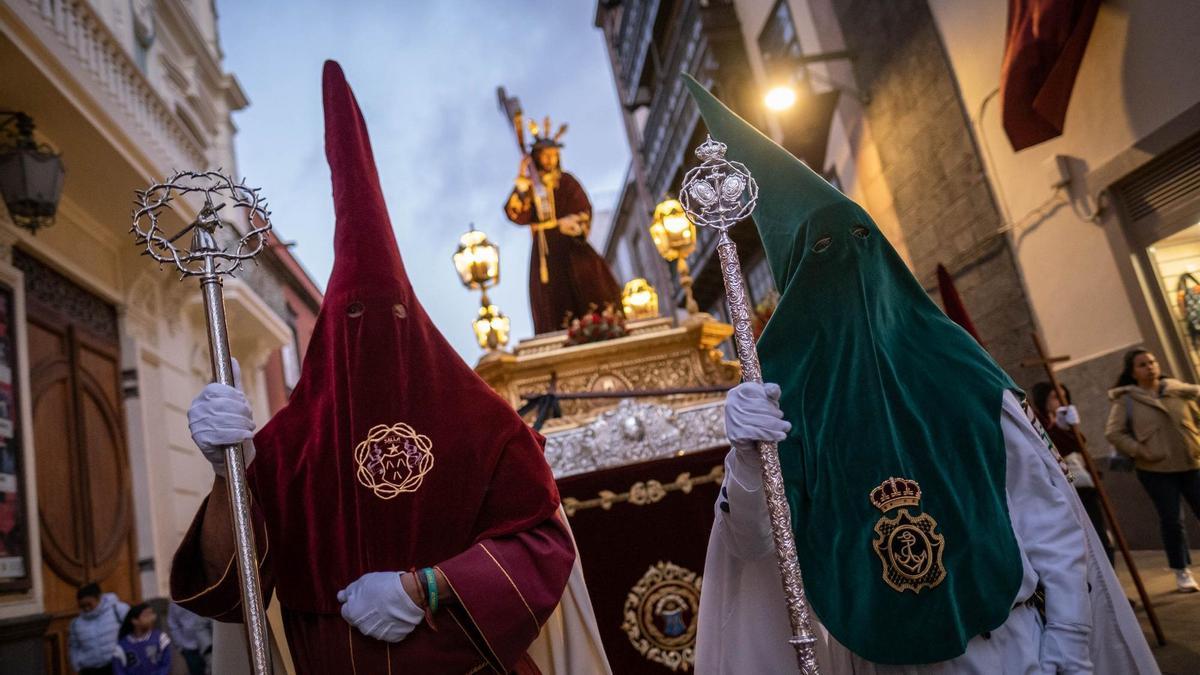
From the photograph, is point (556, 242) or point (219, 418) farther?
point (556, 242)

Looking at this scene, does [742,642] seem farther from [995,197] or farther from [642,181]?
[642,181]

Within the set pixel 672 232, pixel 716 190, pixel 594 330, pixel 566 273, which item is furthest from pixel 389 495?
pixel 566 273

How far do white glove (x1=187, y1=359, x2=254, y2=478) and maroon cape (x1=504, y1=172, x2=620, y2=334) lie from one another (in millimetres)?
4983

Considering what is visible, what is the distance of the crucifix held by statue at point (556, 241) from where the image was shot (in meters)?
7.18

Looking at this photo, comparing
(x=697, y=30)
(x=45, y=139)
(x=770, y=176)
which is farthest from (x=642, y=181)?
(x=770, y=176)

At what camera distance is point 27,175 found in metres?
5.61

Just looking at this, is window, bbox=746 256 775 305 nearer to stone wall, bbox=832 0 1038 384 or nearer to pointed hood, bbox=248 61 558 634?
stone wall, bbox=832 0 1038 384

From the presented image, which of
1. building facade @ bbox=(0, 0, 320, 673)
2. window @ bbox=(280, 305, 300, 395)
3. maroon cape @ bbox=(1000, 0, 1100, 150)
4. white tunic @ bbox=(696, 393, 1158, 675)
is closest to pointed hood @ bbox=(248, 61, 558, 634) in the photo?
white tunic @ bbox=(696, 393, 1158, 675)

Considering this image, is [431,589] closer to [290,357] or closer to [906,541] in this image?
[906,541]

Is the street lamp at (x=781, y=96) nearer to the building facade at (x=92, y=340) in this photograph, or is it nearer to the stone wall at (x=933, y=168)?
the stone wall at (x=933, y=168)

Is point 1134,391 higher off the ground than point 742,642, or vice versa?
point 1134,391

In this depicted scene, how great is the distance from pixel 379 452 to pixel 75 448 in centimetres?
617

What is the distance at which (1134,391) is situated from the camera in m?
5.89

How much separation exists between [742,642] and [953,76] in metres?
7.79
